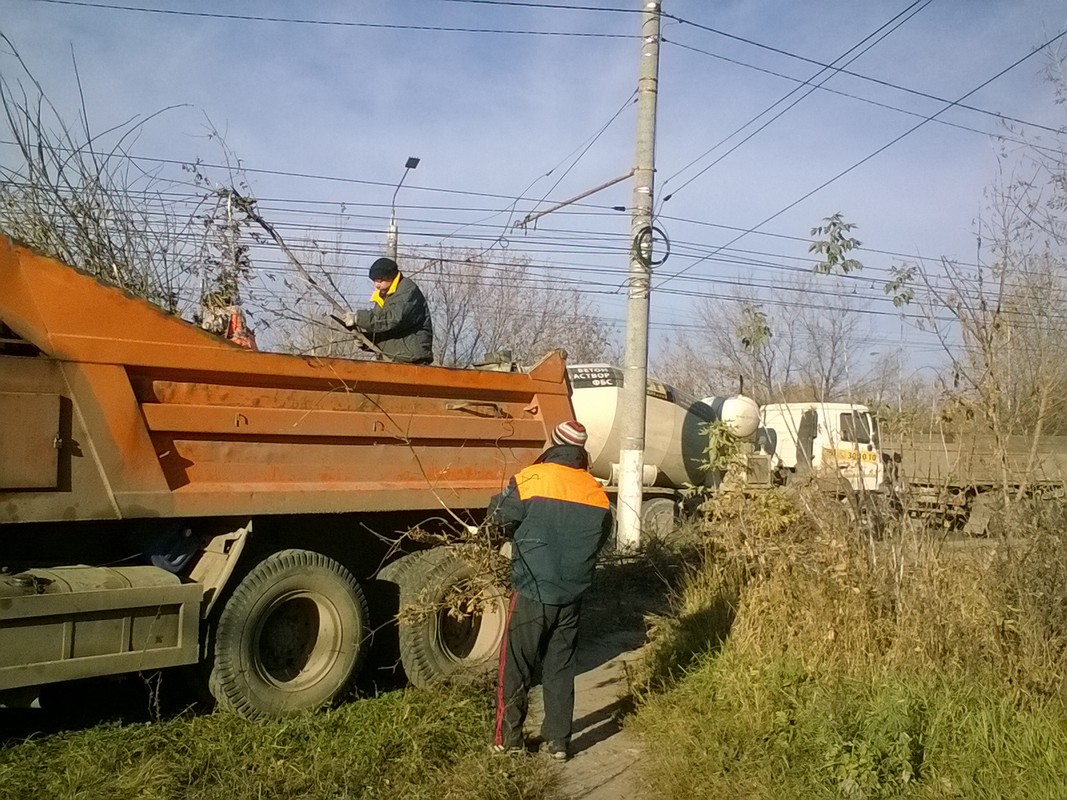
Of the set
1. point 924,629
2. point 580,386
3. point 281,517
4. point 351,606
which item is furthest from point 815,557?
point 580,386

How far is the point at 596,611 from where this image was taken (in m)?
8.54

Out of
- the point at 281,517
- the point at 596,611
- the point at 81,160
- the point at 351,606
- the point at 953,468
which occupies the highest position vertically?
the point at 81,160

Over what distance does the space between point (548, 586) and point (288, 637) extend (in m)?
1.58

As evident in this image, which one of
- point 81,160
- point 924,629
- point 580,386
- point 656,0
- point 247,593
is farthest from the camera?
point 580,386

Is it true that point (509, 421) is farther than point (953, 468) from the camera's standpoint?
Yes

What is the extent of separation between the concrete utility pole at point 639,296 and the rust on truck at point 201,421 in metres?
4.58

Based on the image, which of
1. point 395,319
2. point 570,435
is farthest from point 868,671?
point 395,319

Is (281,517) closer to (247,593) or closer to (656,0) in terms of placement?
(247,593)

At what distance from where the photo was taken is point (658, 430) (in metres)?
13.7

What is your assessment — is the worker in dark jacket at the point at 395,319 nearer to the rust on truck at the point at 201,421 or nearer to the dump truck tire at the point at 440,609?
the rust on truck at the point at 201,421

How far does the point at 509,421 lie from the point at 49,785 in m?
3.47

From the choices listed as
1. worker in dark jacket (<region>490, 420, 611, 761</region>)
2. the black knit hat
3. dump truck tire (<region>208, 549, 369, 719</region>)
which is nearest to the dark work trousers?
worker in dark jacket (<region>490, 420, 611, 761</region>)

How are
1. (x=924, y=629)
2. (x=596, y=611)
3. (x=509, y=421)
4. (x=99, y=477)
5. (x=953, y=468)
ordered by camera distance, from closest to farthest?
(x=99, y=477)
(x=924, y=629)
(x=953, y=468)
(x=509, y=421)
(x=596, y=611)

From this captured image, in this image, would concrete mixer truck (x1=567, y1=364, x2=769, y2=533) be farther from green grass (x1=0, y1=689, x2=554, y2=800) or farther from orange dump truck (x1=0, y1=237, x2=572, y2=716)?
green grass (x1=0, y1=689, x2=554, y2=800)
